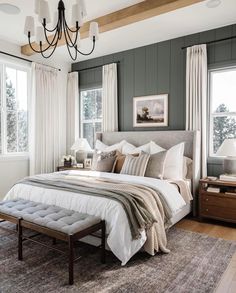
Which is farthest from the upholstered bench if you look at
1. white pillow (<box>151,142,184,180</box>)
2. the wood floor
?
white pillow (<box>151,142,184,180</box>)

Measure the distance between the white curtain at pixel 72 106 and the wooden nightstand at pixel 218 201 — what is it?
3.15 meters

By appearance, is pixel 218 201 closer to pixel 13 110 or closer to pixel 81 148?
pixel 81 148

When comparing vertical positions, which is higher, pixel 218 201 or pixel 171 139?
pixel 171 139

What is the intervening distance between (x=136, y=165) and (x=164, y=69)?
1.99 m

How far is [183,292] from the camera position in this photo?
1.94m

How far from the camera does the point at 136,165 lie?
139 inches

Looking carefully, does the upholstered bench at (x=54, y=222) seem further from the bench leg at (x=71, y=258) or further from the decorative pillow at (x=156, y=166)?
the decorative pillow at (x=156, y=166)

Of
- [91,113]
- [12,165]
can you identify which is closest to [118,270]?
[12,165]

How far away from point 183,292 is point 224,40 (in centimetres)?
356

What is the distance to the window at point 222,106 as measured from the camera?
12.8 feet

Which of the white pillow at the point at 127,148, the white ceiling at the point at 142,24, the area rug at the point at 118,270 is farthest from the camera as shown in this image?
the white pillow at the point at 127,148

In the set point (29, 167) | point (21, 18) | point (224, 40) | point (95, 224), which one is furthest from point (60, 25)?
point (29, 167)

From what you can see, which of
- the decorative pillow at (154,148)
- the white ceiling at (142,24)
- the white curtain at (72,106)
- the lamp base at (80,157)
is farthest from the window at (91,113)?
the decorative pillow at (154,148)

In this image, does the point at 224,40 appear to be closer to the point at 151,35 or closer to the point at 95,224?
the point at 151,35
